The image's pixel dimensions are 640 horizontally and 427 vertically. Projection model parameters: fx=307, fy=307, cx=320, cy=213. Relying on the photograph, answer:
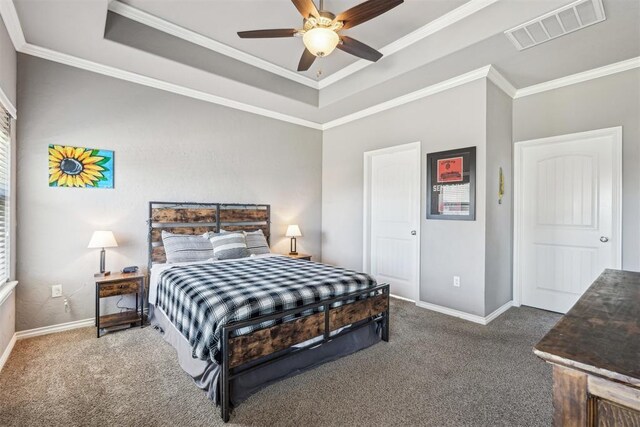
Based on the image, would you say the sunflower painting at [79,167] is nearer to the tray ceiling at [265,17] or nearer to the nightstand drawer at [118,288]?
the nightstand drawer at [118,288]

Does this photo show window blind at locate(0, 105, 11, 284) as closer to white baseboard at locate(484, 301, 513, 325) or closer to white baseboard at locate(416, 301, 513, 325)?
white baseboard at locate(416, 301, 513, 325)

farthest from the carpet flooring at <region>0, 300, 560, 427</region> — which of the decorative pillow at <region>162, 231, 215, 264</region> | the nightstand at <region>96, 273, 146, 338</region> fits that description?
the decorative pillow at <region>162, 231, 215, 264</region>

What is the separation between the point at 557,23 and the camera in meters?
2.49

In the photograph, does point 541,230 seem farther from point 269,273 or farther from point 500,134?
point 269,273

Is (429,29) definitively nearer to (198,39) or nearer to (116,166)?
(198,39)

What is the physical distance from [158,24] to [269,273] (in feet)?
8.74

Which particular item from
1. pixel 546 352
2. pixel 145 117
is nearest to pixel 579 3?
pixel 546 352

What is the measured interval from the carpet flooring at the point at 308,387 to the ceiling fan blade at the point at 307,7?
103 inches

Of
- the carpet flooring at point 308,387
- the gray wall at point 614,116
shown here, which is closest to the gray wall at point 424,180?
the carpet flooring at point 308,387

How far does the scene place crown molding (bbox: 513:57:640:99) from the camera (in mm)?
3076

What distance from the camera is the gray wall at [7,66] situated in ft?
7.89

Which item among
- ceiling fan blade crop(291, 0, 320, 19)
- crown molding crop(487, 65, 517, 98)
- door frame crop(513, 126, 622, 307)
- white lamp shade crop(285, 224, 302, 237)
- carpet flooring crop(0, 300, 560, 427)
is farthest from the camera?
white lamp shade crop(285, 224, 302, 237)

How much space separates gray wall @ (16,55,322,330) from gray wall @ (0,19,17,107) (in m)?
0.14

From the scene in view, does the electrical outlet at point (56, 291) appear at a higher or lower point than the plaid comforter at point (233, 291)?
lower
